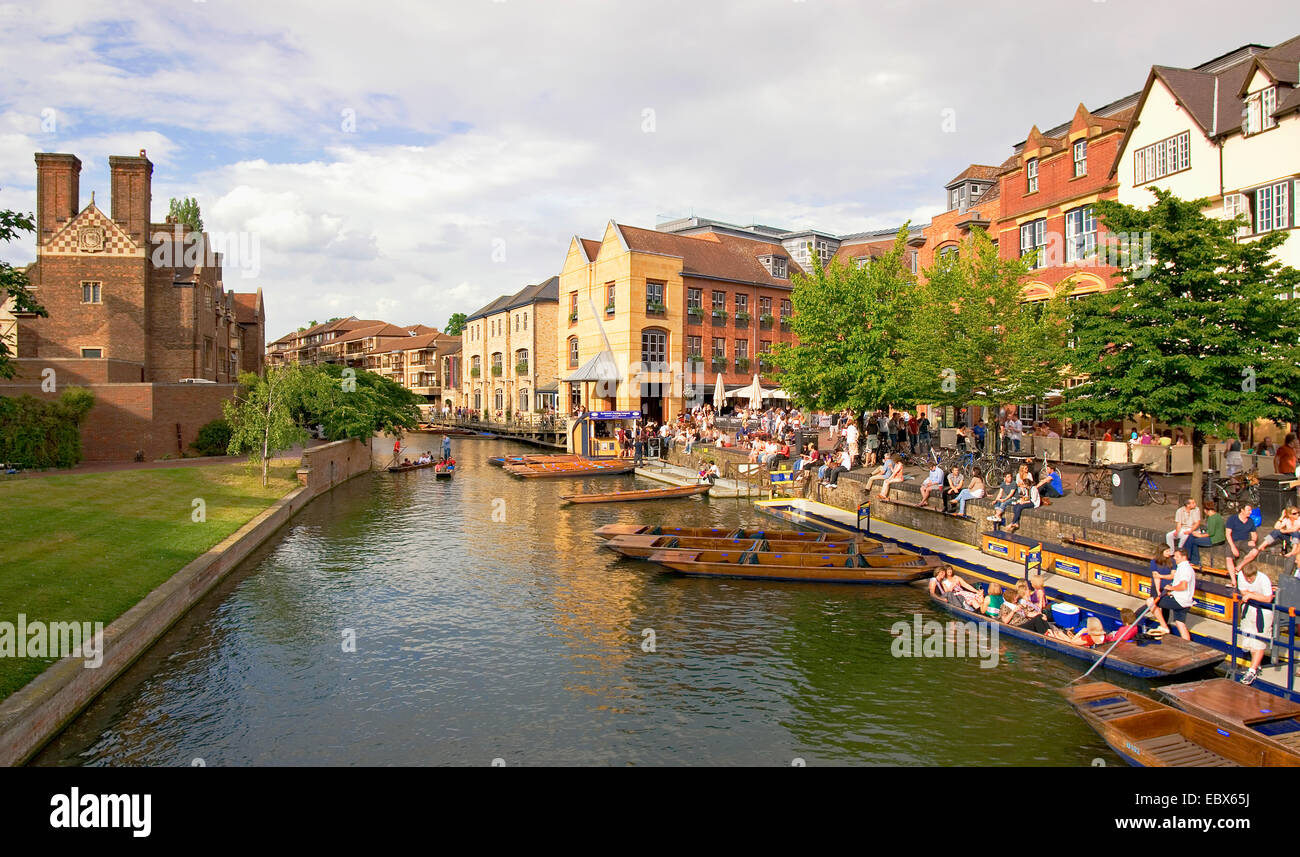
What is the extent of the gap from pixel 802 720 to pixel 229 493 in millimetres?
24454

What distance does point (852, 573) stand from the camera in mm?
19453

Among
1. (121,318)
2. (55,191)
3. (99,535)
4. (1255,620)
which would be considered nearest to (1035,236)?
(1255,620)

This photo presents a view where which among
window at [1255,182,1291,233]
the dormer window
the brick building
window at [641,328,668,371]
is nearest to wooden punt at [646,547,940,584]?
window at [1255,182,1291,233]

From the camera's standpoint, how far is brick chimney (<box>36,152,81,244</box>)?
41.1 meters

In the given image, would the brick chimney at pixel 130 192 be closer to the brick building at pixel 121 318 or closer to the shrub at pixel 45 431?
the brick building at pixel 121 318

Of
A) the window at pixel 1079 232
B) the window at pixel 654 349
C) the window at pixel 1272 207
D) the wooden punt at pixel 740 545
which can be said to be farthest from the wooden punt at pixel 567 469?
the window at pixel 1272 207

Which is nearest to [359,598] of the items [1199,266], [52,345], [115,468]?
[115,468]

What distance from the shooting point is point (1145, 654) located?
12812 mm

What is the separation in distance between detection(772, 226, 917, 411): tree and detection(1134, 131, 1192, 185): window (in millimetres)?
8782

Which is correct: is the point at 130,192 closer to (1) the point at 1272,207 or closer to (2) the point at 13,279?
(2) the point at 13,279

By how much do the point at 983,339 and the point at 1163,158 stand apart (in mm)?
10194

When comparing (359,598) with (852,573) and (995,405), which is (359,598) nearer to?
(852,573)

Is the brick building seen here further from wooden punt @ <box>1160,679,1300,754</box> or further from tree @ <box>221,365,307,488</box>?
wooden punt @ <box>1160,679,1300,754</box>

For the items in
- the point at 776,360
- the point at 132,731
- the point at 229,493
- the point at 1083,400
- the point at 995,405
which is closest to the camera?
the point at 132,731
